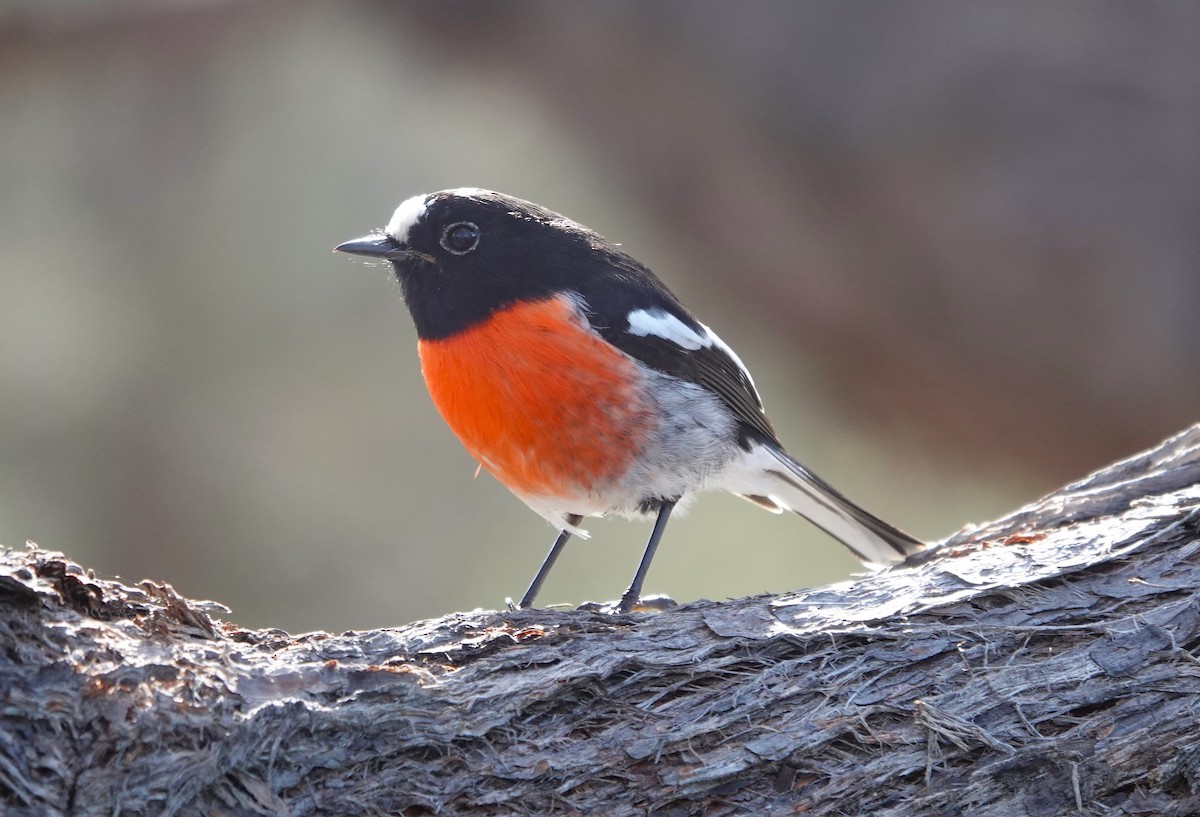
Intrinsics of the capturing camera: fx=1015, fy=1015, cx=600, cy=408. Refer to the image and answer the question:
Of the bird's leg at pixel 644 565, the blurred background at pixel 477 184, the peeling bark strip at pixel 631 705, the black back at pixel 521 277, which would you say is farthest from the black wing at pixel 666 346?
the blurred background at pixel 477 184

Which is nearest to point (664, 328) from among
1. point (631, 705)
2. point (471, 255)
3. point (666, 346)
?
point (666, 346)

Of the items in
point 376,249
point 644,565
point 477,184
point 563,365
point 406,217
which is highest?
point 477,184

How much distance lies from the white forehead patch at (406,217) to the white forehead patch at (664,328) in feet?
2.39

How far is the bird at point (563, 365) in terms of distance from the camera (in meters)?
2.82

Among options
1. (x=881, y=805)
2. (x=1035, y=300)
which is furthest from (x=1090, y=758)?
(x=1035, y=300)

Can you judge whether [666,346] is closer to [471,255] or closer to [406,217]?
[471,255]

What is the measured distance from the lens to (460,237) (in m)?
3.10

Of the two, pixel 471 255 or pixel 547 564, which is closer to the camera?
pixel 471 255

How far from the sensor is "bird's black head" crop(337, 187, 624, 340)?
3.01 metres

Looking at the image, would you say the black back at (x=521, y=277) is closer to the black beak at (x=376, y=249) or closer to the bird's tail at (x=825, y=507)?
the black beak at (x=376, y=249)

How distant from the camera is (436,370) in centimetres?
300

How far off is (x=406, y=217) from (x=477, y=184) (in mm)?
1855

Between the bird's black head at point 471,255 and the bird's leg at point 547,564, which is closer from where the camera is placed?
the bird's black head at point 471,255

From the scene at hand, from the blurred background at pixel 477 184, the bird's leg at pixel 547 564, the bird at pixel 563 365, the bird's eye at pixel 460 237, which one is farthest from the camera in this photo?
the blurred background at pixel 477 184
